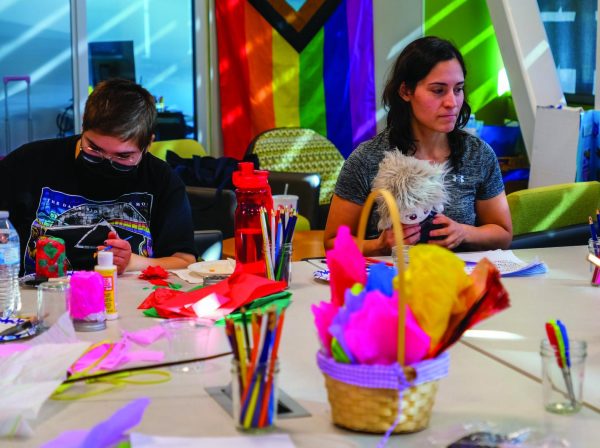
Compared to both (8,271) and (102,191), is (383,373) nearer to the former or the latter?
(8,271)

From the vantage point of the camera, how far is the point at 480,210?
9.73ft

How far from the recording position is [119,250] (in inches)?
90.8

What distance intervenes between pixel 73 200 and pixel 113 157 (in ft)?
0.58

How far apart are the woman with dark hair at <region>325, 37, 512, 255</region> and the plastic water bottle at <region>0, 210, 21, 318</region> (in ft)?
3.55

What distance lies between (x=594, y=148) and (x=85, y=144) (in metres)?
3.30

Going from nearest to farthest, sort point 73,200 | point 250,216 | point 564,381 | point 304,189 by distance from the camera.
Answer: point 564,381 → point 250,216 → point 73,200 → point 304,189

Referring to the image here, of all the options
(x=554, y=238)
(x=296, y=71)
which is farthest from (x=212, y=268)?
(x=296, y=71)

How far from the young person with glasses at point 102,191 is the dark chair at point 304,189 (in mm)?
2356

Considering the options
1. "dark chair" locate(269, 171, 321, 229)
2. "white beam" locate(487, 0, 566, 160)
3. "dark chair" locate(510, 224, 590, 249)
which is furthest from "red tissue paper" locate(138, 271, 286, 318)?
"white beam" locate(487, 0, 566, 160)

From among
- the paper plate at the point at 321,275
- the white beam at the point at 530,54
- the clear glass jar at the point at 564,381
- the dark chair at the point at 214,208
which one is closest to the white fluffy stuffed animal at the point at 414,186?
the paper plate at the point at 321,275

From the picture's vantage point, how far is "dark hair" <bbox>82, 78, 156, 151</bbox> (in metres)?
2.34

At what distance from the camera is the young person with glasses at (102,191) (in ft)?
7.75

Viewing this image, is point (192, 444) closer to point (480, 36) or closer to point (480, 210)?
point (480, 210)

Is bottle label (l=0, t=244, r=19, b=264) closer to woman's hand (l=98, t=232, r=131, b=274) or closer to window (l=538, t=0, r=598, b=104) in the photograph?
woman's hand (l=98, t=232, r=131, b=274)
